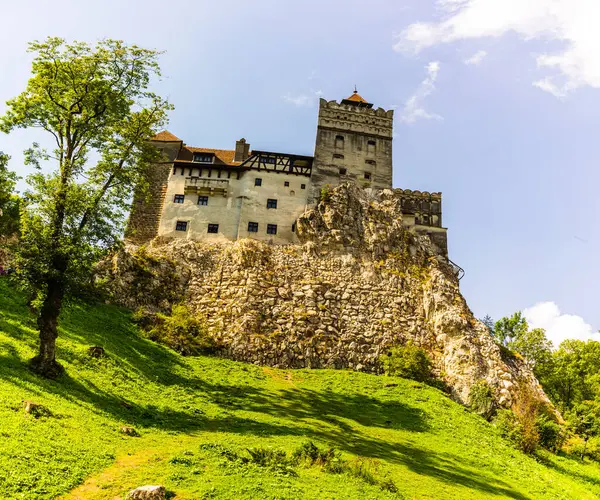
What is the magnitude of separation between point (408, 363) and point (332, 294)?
372 inches

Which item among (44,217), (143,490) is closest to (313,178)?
(44,217)

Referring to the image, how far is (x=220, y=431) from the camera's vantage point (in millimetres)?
21922

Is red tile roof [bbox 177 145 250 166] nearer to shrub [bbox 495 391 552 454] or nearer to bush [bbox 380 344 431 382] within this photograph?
bush [bbox 380 344 431 382]

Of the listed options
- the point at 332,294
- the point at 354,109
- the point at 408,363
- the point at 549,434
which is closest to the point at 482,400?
the point at 549,434

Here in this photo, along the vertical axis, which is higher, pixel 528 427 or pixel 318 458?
pixel 528 427

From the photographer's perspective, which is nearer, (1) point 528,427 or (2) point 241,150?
(1) point 528,427

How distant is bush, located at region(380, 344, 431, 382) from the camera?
127ft

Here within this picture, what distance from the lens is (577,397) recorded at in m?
52.1

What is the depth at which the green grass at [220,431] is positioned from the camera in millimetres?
14828

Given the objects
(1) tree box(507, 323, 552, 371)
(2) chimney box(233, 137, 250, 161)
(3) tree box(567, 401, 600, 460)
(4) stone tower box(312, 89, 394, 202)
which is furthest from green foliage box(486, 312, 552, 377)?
(2) chimney box(233, 137, 250, 161)

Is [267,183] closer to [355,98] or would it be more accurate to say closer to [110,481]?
[355,98]

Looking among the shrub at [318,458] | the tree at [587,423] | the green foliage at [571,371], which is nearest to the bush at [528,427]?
the tree at [587,423]

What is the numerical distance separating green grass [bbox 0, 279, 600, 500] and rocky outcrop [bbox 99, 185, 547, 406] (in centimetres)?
325

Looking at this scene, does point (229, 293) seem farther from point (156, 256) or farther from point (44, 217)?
point (44, 217)
